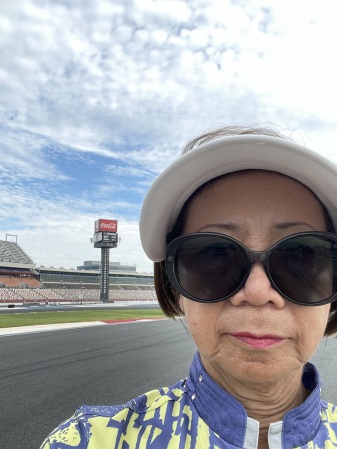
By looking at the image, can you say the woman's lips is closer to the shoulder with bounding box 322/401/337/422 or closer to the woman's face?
the woman's face

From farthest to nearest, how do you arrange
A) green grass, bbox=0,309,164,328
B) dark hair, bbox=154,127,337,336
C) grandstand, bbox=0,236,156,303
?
grandstand, bbox=0,236,156,303, green grass, bbox=0,309,164,328, dark hair, bbox=154,127,337,336

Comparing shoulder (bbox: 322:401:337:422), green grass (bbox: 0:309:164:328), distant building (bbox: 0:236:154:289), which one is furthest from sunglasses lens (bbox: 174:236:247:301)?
distant building (bbox: 0:236:154:289)

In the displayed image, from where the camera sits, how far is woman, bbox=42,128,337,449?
3.32 ft

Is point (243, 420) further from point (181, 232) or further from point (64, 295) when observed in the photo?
point (64, 295)

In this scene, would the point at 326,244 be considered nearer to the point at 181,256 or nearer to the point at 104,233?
the point at 181,256

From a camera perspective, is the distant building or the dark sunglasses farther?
the distant building

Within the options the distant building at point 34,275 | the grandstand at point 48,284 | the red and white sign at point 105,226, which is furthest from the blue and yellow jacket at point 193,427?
the red and white sign at point 105,226

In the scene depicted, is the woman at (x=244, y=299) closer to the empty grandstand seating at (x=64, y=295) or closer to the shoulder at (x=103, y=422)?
the shoulder at (x=103, y=422)

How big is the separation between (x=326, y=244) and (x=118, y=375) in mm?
7842

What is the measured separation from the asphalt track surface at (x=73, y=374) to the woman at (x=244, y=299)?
2330 mm

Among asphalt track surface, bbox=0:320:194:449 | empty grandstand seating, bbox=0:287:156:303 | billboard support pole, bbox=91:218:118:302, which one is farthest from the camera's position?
billboard support pole, bbox=91:218:118:302

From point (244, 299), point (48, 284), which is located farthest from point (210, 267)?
point (48, 284)

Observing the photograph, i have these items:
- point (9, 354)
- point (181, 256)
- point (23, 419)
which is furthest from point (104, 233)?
point (181, 256)

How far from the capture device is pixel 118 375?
809 cm
